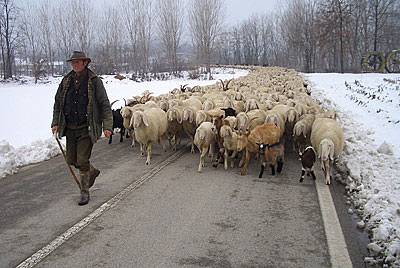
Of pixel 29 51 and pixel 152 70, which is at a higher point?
pixel 29 51

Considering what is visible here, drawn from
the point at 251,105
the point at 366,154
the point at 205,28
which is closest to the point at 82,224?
the point at 366,154

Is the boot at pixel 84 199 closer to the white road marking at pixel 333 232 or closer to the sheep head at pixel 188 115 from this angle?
the white road marking at pixel 333 232

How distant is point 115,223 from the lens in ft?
17.9

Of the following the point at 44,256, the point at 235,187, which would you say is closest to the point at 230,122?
the point at 235,187

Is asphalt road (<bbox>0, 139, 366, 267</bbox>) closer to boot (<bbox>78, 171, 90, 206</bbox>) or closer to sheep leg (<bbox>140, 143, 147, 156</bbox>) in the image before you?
boot (<bbox>78, 171, 90, 206</bbox>)

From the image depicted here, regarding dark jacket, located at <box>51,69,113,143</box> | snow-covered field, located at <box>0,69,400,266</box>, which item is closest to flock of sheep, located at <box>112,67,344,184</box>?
snow-covered field, located at <box>0,69,400,266</box>

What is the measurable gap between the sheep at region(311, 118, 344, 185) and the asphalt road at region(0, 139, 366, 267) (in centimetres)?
48

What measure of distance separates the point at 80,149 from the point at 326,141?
436 centimetres

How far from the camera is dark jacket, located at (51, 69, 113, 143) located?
6.14 metres

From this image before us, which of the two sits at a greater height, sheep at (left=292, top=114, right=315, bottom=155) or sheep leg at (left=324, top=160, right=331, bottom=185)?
sheep at (left=292, top=114, right=315, bottom=155)

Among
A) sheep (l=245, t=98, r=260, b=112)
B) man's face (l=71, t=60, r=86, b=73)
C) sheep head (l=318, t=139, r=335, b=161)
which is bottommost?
sheep head (l=318, t=139, r=335, b=161)

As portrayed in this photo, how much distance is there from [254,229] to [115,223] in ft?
6.13

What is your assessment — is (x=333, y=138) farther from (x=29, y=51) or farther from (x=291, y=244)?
(x=29, y=51)

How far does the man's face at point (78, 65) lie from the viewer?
6.06m
